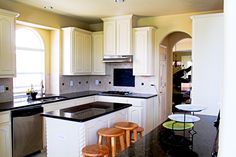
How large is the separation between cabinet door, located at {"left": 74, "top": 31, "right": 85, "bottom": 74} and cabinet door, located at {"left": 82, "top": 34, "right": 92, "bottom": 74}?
95 millimetres

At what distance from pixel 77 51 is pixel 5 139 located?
2.61m

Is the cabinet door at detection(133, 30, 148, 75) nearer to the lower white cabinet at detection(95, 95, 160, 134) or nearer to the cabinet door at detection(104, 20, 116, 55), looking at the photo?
the cabinet door at detection(104, 20, 116, 55)

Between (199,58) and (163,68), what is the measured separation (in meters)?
2.13

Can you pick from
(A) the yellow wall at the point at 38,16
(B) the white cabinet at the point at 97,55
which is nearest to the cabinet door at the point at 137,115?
(B) the white cabinet at the point at 97,55

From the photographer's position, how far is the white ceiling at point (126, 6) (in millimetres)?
3898

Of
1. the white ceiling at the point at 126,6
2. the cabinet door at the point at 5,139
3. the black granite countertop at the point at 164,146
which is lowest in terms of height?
the cabinet door at the point at 5,139

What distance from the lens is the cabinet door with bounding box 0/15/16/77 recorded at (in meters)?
3.42

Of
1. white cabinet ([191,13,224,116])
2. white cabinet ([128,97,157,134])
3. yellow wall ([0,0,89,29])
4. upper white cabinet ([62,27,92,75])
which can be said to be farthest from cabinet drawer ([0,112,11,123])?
white cabinet ([191,13,224,116])

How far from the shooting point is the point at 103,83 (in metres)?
5.86

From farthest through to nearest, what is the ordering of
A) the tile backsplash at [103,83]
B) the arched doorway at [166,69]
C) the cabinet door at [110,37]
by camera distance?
the arched doorway at [166,69]
the tile backsplash at [103,83]
the cabinet door at [110,37]

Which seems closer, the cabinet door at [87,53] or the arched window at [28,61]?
the arched window at [28,61]

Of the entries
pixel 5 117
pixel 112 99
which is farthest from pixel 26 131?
pixel 112 99

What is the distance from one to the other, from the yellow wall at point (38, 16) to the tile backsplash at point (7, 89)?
120 cm

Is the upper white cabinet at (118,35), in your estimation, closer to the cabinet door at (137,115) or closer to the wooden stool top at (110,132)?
the cabinet door at (137,115)
